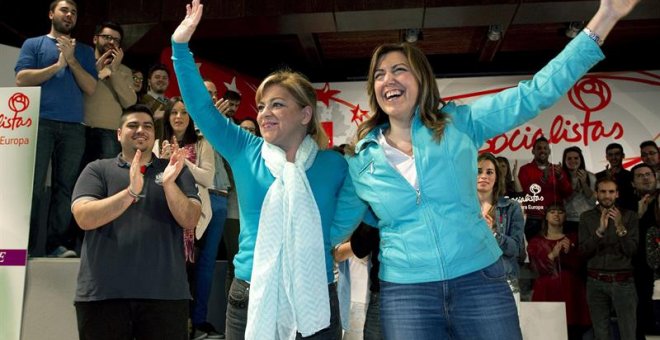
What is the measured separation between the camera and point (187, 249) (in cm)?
355

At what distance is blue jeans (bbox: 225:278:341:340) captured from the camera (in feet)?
5.69

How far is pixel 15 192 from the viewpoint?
11.2ft

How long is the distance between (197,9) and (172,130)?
2.07 m

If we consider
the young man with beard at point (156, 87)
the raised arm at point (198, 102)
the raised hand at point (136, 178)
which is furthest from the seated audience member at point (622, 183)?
the raised arm at point (198, 102)

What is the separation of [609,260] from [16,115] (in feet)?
13.9

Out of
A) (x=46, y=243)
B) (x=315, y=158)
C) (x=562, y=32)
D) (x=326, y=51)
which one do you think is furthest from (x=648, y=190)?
(x=46, y=243)

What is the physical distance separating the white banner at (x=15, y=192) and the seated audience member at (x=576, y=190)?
4166 mm

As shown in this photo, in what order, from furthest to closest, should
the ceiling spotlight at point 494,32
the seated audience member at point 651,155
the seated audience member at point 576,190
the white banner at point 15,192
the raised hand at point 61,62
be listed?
the ceiling spotlight at point 494,32 < the seated audience member at point 651,155 < the seated audience member at point 576,190 < the raised hand at point 61,62 < the white banner at point 15,192

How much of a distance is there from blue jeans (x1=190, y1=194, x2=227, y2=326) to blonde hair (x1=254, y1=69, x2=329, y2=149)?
2025 mm

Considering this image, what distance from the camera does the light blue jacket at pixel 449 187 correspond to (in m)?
1.54

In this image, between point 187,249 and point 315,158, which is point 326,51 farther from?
point 315,158

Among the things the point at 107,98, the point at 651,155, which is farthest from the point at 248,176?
the point at 651,155

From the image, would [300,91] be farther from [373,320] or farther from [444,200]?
[373,320]

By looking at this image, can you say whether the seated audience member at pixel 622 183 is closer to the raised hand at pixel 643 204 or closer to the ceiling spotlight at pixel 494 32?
the raised hand at pixel 643 204
